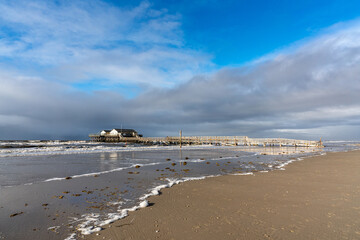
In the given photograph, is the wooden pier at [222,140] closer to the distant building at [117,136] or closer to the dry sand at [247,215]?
the distant building at [117,136]

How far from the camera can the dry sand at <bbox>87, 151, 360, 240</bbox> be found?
4.27m

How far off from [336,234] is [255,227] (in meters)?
1.52

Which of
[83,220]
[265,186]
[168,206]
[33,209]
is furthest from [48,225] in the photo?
[265,186]

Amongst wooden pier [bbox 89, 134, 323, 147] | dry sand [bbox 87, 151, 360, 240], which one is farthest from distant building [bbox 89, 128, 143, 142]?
dry sand [bbox 87, 151, 360, 240]

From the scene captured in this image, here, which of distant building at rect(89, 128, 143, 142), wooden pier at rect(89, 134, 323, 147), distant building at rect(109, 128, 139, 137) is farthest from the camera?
distant building at rect(109, 128, 139, 137)

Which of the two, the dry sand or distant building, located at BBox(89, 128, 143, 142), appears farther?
distant building, located at BBox(89, 128, 143, 142)

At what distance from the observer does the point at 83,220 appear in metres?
5.10

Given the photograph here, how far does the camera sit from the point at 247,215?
208 inches

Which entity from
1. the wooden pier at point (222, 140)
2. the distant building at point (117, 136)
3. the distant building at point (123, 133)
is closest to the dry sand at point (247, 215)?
the wooden pier at point (222, 140)

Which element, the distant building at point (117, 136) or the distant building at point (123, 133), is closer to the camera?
the distant building at point (117, 136)

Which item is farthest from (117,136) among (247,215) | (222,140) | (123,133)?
(247,215)

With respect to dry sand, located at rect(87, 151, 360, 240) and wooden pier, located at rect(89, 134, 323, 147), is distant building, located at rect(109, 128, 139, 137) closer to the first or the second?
wooden pier, located at rect(89, 134, 323, 147)

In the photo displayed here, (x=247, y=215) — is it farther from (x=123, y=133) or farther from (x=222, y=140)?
(x=123, y=133)

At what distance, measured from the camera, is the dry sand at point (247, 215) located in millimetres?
4273
